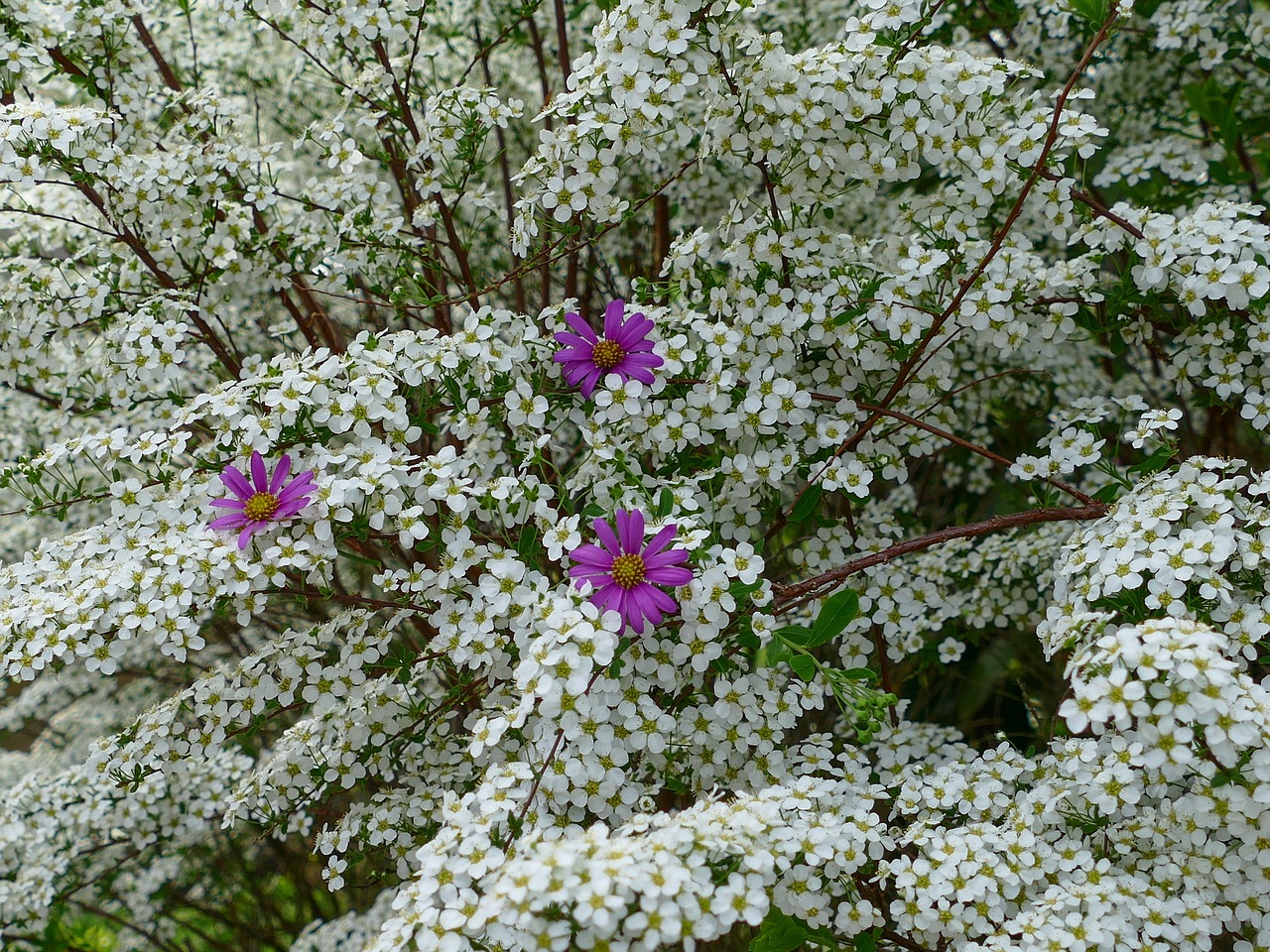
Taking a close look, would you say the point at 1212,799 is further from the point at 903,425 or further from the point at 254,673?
the point at 254,673

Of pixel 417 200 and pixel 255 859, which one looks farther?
pixel 255 859

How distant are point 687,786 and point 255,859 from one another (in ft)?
11.8

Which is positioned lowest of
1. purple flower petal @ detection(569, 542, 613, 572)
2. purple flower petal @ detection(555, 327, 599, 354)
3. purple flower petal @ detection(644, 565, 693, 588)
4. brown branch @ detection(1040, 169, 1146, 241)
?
purple flower petal @ detection(644, 565, 693, 588)

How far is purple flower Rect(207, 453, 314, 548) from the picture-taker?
1.85 metres

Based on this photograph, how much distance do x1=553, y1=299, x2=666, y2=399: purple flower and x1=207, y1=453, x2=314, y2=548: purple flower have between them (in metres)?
0.57

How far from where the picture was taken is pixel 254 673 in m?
2.02

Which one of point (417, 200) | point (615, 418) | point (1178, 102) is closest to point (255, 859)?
point (417, 200)

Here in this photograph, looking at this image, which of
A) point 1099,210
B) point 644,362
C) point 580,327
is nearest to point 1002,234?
point 1099,210

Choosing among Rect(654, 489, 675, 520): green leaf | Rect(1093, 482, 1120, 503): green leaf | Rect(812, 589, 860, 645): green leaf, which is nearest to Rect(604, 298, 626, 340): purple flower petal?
Rect(654, 489, 675, 520): green leaf

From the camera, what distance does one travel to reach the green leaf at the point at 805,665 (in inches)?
68.8

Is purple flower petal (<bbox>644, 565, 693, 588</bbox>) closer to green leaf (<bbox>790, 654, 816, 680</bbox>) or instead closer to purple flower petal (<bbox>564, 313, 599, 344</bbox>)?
green leaf (<bbox>790, 654, 816, 680</bbox>)

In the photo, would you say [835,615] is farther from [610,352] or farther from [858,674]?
[610,352]

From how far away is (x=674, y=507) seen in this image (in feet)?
6.39

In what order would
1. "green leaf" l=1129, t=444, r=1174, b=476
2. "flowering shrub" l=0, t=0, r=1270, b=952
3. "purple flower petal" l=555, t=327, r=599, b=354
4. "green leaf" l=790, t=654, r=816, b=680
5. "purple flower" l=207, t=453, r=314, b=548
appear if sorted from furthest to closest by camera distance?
1. "purple flower petal" l=555, t=327, r=599, b=354
2. "green leaf" l=1129, t=444, r=1174, b=476
3. "purple flower" l=207, t=453, r=314, b=548
4. "green leaf" l=790, t=654, r=816, b=680
5. "flowering shrub" l=0, t=0, r=1270, b=952
